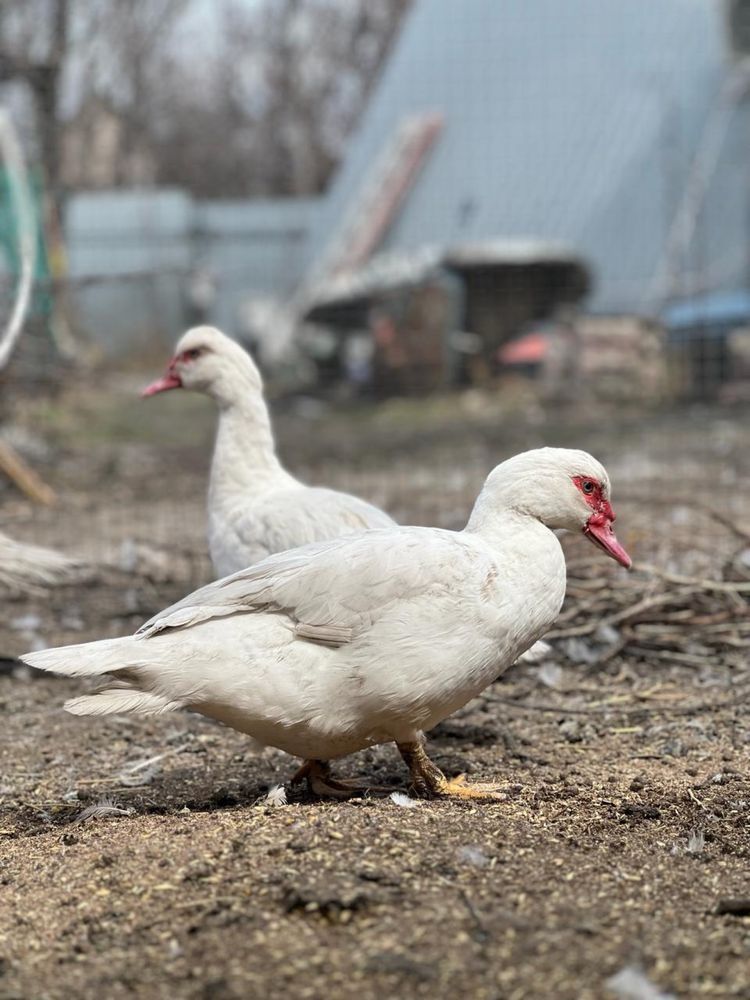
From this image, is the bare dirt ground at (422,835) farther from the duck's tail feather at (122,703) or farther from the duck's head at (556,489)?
the duck's head at (556,489)

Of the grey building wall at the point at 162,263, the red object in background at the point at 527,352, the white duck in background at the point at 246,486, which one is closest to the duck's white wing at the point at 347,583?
the white duck in background at the point at 246,486

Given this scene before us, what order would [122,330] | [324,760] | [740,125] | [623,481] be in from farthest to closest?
1. [122,330]
2. [740,125]
3. [623,481]
4. [324,760]

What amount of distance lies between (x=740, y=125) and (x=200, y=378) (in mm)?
11449

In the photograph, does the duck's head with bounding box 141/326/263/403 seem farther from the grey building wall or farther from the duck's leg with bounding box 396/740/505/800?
the grey building wall

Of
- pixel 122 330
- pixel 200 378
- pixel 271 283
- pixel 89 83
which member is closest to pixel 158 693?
pixel 200 378

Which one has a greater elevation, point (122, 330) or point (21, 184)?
point (21, 184)

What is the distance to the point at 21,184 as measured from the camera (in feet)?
21.9

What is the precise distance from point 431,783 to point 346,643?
436 mm

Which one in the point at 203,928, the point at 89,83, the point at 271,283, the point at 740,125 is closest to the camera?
the point at 203,928

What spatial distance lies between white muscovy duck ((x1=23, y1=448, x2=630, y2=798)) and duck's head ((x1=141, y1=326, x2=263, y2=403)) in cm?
166

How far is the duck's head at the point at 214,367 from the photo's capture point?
14.6ft

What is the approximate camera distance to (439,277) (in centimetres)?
1348

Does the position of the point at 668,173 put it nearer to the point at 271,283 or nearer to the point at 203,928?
the point at 271,283

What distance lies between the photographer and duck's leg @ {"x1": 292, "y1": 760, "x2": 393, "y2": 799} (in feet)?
10.0
